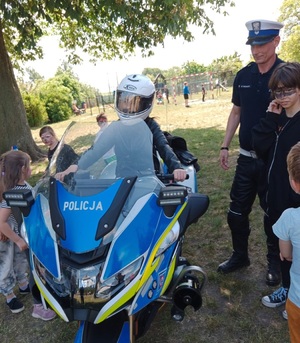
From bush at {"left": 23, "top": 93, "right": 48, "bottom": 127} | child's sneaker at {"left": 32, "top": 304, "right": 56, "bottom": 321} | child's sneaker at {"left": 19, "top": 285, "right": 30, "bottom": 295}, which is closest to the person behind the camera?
child's sneaker at {"left": 32, "top": 304, "right": 56, "bottom": 321}

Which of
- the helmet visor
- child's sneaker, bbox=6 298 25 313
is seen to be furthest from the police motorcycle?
child's sneaker, bbox=6 298 25 313

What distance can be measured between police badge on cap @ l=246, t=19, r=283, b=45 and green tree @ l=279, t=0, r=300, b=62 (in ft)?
85.5

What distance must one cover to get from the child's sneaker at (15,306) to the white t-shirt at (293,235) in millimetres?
2454

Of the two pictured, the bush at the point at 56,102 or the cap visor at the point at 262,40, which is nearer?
the cap visor at the point at 262,40

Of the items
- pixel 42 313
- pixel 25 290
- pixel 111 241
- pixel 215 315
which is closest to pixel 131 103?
pixel 111 241

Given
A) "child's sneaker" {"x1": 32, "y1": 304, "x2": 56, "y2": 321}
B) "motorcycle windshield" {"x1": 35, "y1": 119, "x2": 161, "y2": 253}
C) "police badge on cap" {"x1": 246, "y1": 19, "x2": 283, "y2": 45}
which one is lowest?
"child's sneaker" {"x1": 32, "y1": 304, "x2": 56, "y2": 321}

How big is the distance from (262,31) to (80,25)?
6.05 metres

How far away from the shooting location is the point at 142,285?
1.71 metres

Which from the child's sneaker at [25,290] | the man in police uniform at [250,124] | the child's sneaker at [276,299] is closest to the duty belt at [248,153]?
the man in police uniform at [250,124]

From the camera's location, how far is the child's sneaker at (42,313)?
9.78 ft

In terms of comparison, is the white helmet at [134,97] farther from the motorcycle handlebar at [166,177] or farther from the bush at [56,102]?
the bush at [56,102]

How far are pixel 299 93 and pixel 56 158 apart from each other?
177 cm

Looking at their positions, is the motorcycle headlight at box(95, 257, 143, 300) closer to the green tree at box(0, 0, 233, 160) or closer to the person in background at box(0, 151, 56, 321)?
the person in background at box(0, 151, 56, 321)

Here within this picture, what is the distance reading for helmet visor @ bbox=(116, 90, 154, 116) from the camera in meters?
2.88
